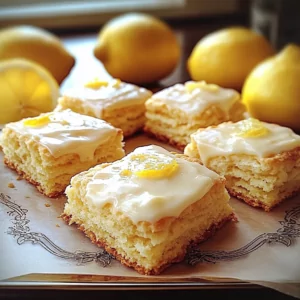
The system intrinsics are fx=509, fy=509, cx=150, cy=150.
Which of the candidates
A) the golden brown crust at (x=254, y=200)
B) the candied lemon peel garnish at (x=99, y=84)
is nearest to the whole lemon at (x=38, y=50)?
the candied lemon peel garnish at (x=99, y=84)

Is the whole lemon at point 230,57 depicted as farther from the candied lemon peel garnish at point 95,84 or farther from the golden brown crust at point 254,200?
the golden brown crust at point 254,200

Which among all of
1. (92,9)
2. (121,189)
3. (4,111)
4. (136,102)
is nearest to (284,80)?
(136,102)

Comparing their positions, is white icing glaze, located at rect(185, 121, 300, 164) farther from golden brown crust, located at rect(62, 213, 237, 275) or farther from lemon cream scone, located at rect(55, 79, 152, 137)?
lemon cream scone, located at rect(55, 79, 152, 137)

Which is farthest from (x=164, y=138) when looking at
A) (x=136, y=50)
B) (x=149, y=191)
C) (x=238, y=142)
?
(x=149, y=191)

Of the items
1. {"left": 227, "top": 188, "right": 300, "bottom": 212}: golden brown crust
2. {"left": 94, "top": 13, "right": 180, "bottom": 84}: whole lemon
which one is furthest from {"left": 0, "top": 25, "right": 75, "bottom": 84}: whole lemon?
{"left": 227, "top": 188, "right": 300, "bottom": 212}: golden brown crust

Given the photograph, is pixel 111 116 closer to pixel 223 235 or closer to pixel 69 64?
pixel 69 64

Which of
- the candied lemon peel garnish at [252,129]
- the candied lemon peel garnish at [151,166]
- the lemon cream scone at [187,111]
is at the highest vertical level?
the candied lemon peel garnish at [151,166]
